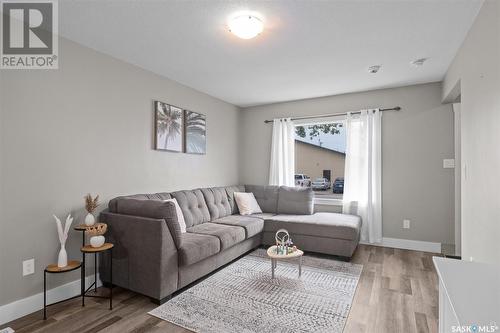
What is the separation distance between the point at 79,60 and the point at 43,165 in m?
1.11

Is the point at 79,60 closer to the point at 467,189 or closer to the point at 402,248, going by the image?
the point at 467,189

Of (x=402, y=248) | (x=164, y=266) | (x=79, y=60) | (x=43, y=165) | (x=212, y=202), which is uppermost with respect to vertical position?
(x=79, y=60)

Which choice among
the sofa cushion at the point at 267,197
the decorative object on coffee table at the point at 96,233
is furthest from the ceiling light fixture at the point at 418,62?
the decorative object on coffee table at the point at 96,233

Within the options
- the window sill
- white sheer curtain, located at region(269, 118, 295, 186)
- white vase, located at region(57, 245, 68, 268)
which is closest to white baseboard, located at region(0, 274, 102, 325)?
white vase, located at region(57, 245, 68, 268)

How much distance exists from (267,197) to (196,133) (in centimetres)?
165

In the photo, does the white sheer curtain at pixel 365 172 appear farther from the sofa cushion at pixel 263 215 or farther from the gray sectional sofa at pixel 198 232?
the sofa cushion at pixel 263 215

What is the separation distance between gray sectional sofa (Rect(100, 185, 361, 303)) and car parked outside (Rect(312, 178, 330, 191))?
0.59 metres

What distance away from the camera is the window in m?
4.71

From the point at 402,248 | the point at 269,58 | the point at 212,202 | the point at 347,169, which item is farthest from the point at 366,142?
the point at 212,202

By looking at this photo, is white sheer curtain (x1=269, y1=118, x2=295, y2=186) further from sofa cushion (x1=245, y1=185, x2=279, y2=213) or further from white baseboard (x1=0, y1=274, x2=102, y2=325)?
white baseboard (x1=0, y1=274, x2=102, y2=325)

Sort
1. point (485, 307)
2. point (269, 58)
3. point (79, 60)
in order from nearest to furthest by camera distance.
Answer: point (485, 307) < point (79, 60) < point (269, 58)

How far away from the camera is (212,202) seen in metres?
4.00

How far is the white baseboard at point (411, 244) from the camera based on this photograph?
12.6 ft

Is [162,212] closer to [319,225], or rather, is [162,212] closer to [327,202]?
[319,225]
